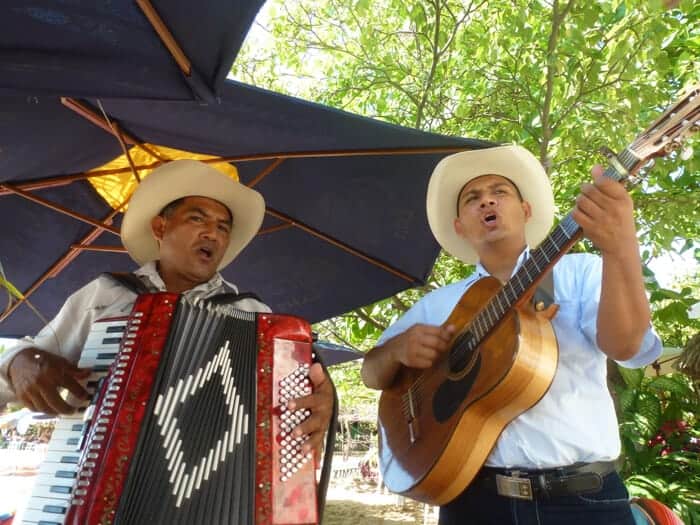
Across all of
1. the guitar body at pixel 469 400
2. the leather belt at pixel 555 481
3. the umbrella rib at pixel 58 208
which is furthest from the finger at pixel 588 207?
the umbrella rib at pixel 58 208

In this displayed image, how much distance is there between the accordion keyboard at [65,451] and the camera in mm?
1446

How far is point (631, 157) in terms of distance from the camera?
4.77 feet

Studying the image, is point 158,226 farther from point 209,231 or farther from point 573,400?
point 573,400

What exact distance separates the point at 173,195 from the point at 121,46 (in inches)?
40.0

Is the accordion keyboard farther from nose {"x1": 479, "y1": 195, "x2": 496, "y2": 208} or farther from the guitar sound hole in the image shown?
nose {"x1": 479, "y1": 195, "x2": 496, "y2": 208}

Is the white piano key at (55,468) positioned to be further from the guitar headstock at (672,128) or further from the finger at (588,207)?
the guitar headstock at (672,128)

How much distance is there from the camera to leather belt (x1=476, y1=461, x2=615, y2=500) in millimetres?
1586

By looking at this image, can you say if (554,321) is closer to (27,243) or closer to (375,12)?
(27,243)

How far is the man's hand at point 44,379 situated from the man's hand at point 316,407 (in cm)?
67

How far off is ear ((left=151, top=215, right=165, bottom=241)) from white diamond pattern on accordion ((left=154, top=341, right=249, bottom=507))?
39.6 inches

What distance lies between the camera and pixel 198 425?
5.10ft

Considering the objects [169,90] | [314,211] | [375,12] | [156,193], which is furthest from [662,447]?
[169,90]

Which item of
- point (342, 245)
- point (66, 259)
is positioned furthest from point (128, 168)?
point (342, 245)

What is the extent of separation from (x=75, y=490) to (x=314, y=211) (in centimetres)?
199
